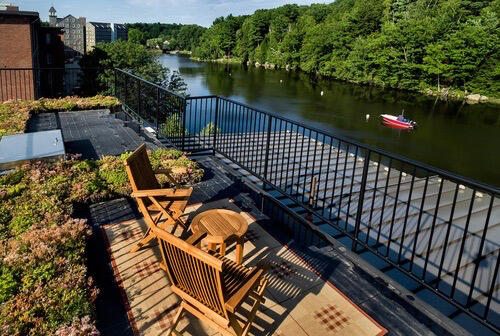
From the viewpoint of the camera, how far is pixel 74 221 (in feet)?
12.6

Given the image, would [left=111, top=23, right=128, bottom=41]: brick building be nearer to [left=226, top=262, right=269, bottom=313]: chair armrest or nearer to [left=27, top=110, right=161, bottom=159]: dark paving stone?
[left=27, top=110, right=161, bottom=159]: dark paving stone

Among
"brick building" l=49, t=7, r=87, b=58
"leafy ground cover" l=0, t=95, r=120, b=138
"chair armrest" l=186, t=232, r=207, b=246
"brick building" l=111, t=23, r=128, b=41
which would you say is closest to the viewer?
"chair armrest" l=186, t=232, r=207, b=246

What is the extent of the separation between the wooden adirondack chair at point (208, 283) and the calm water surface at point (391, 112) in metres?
29.0

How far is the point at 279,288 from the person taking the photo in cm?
327

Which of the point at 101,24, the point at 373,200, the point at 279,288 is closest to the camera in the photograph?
the point at 279,288

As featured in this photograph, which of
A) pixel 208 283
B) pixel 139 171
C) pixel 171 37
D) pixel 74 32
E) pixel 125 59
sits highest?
pixel 171 37

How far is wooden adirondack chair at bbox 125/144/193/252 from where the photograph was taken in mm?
3367

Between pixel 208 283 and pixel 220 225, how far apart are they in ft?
3.98

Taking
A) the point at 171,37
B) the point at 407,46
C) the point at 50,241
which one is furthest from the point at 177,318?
the point at 171,37

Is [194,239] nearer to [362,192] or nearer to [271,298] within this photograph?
[271,298]

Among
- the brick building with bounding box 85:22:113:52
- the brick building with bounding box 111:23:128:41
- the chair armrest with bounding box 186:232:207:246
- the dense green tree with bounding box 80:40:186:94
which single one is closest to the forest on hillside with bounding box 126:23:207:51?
the brick building with bounding box 111:23:128:41

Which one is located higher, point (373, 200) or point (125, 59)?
point (125, 59)

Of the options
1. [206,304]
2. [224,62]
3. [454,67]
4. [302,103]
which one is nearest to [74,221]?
[206,304]

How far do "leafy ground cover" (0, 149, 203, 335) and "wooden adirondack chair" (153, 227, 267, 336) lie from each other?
698 mm
